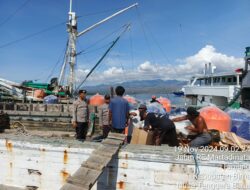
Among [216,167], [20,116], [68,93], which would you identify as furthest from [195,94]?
[216,167]

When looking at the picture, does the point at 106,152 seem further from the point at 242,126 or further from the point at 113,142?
the point at 242,126

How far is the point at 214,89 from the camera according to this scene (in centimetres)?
2970

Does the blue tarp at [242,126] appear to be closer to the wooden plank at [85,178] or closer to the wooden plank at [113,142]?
the wooden plank at [113,142]

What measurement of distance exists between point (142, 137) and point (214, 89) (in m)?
25.1

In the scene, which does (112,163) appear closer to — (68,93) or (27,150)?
(27,150)

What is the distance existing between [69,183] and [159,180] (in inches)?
65.2

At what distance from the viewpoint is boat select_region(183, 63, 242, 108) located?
1031 inches

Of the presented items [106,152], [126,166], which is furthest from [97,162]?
[126,166]

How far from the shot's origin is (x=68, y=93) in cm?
2477

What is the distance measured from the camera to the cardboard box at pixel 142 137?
635 cm

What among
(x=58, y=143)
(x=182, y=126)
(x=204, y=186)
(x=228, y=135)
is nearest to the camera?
(x=204, y=186)

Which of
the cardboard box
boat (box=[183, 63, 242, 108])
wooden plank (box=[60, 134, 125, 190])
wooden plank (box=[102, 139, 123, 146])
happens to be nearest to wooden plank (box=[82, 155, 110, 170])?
wooden plank (box=[60, 134, 125, 190])

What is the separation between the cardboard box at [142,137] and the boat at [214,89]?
17880 mm

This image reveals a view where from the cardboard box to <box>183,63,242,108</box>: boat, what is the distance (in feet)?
58.7
